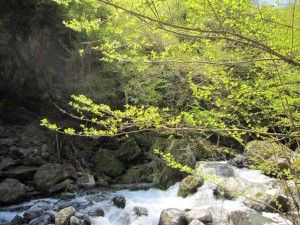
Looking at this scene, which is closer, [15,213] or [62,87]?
[15,213]

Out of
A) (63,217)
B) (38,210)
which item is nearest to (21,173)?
(38,210)

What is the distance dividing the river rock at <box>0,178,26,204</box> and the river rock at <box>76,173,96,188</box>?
67.9 inches

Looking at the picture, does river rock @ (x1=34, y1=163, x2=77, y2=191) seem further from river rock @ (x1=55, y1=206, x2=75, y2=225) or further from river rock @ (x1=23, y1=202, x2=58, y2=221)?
river rock @ (x1=55, y1=206, x2=75, y2=225)

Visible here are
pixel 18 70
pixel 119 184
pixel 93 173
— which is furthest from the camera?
pixel 18 70

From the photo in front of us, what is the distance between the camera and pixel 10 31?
11.2 metres

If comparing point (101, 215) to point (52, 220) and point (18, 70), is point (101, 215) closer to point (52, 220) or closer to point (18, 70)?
point (52, 220)

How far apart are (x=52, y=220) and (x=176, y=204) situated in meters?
3.32

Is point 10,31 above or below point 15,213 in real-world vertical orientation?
above

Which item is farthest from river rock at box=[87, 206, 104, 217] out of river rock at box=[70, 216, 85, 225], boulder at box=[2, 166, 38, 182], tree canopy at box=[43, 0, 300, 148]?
tree canopy at box=[43, 0, 300, 148]

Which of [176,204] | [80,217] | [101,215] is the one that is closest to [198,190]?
[176,204]

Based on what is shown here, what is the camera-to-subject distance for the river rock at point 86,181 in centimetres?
941

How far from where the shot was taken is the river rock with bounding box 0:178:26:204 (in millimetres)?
7957

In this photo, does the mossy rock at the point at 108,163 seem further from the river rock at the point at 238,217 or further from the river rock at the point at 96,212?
the river rock at the point at 238,217

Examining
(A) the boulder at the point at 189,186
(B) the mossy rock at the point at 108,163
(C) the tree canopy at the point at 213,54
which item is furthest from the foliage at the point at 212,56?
(B) the mossy rock at the point at 108,163
